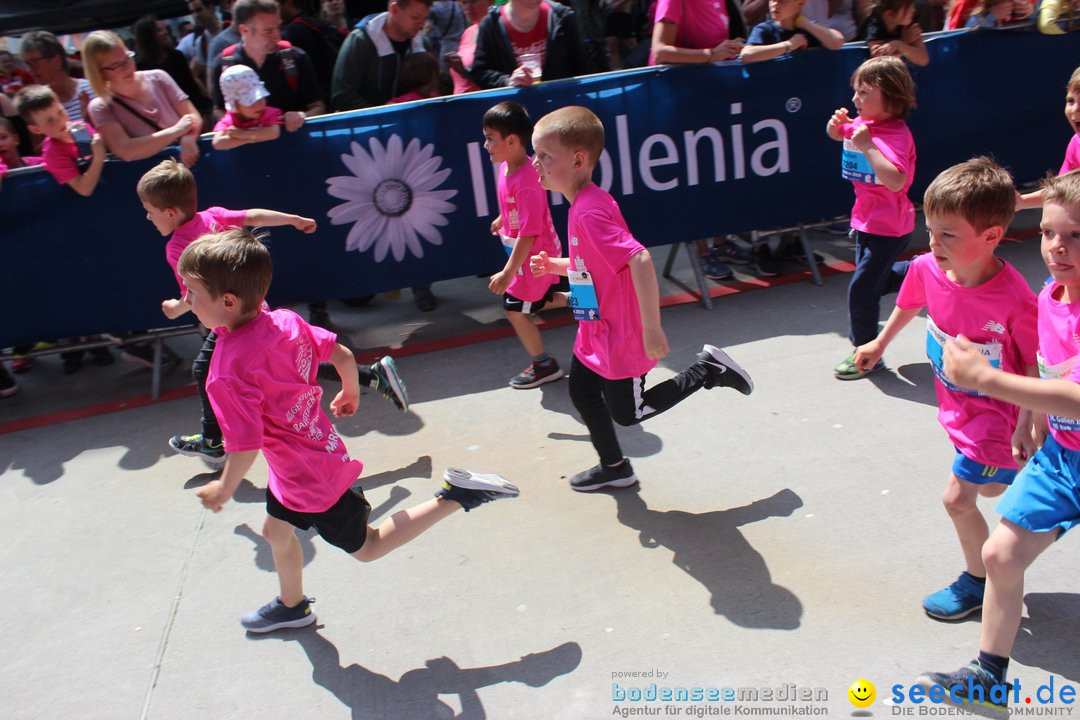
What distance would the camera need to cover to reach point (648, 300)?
3555mm

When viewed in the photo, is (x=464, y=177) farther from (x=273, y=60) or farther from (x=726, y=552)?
(x=726, y=552)

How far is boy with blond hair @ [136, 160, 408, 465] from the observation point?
4.47m

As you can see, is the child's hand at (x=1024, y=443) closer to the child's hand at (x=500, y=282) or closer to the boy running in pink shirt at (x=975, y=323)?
the boy running in pink shirt at (x=975, y=323)

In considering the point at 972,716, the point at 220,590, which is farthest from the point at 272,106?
the point at 972,716

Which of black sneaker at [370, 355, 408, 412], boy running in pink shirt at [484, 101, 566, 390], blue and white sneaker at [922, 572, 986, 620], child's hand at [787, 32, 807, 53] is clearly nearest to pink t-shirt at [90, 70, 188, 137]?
boy running in pink shirt at [484, 101, 566, 390]

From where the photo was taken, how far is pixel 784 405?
486cm

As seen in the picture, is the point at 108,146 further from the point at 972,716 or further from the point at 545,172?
the point at 972,716

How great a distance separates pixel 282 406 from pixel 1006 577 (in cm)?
234

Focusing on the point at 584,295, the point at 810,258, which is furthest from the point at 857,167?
the point at 584,295

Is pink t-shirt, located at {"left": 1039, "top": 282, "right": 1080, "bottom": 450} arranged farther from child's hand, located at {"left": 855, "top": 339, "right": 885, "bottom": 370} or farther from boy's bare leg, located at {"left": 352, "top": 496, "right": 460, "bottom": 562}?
boy's bare leg, located at {"left": 352, "top": 496, "right": 460, "bottom": 562}

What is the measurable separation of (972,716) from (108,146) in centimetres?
537

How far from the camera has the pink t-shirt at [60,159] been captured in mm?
5539

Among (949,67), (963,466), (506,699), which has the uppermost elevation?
(949,67)

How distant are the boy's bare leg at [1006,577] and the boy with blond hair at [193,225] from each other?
2920 mm
